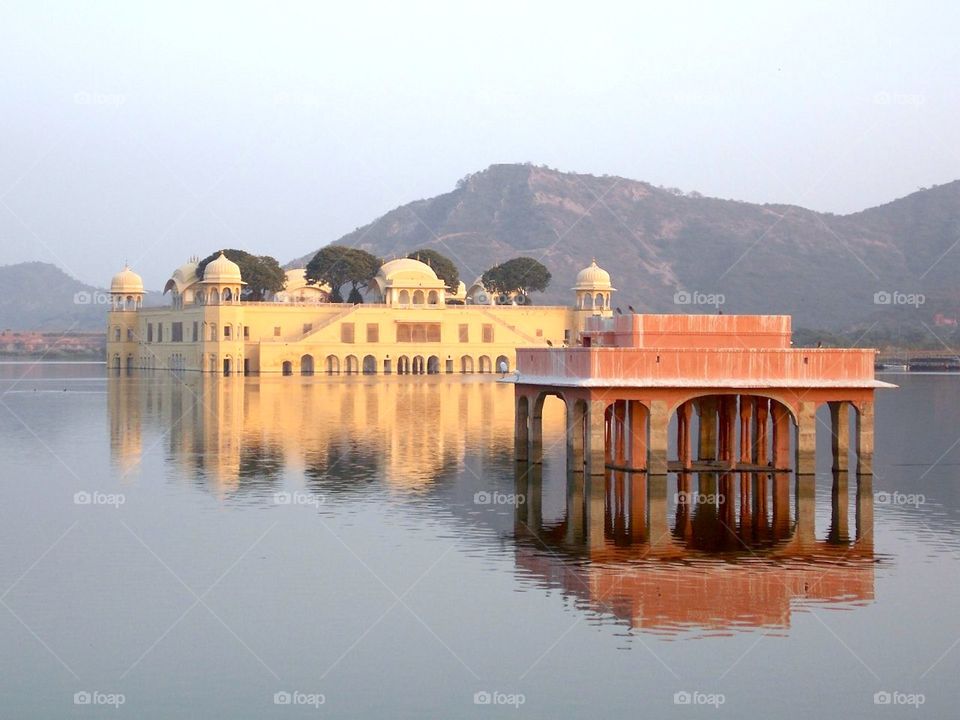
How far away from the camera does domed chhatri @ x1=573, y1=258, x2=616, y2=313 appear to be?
11512 cm

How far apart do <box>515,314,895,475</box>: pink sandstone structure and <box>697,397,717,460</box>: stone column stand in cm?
2

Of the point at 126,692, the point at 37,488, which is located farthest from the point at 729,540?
the point at 37,488

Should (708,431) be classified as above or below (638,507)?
above

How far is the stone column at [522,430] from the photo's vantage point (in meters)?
34.4

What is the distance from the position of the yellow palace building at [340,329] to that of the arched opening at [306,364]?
68 millimetres

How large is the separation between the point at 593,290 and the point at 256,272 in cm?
2537

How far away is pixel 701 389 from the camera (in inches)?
1149

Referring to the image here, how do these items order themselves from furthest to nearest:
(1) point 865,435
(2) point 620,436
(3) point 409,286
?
1. (3) point 409,286
2. (2) point 620,436
3. (1) point 865,435

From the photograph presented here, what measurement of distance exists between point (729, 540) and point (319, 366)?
267 feet

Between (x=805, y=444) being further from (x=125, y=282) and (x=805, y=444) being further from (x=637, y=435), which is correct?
(x=125, y=282)

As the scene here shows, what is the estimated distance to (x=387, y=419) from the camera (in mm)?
50031

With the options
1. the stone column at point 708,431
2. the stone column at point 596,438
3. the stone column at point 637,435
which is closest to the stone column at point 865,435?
the stone column at point 708,431

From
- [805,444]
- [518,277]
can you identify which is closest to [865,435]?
[805,444]

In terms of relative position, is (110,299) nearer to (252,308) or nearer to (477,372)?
(252,308)
